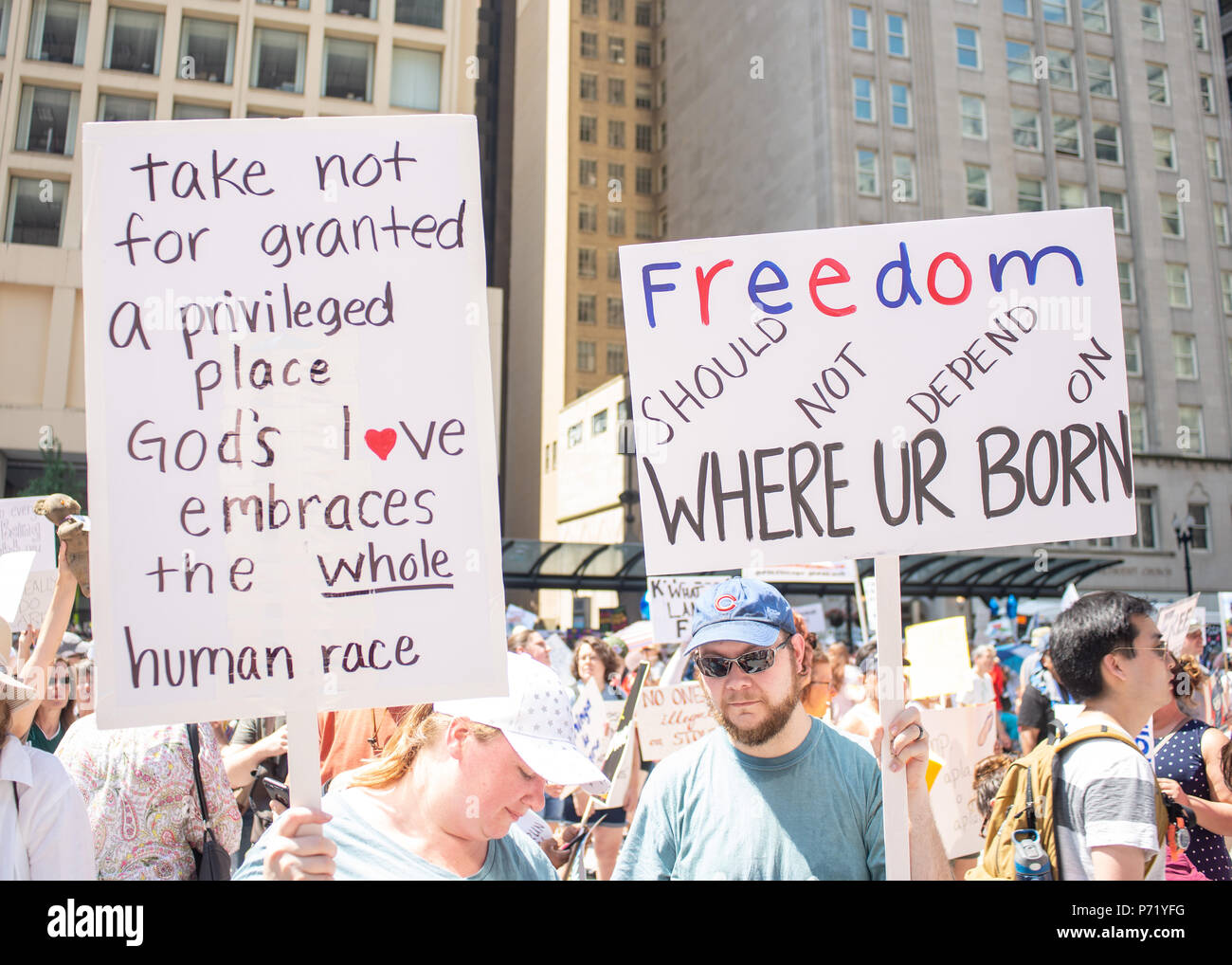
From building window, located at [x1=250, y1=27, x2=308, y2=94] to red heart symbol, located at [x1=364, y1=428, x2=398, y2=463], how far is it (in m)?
37.7

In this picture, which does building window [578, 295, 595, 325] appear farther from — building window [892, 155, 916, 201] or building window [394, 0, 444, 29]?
building window [394, 0, 444, 29]

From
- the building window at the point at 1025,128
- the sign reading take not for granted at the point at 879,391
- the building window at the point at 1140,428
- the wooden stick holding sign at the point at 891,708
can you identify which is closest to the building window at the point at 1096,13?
the building window at the point at 1025,128

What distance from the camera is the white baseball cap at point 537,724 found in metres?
2.36

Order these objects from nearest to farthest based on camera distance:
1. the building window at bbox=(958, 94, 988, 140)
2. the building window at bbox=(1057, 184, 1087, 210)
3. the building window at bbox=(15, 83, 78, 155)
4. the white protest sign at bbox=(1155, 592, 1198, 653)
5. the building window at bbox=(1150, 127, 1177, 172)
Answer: the white protest sign at bbox=(1155, 592, 1198, 653) < the building window at bbox=(15, 83, 78, 155) < the building window at bbox=(958, 94, 988, 140) < the building window at bbox=(1057, 184, 1087, 210) < the building window at bbox=(1150, 127, 1177, 172)

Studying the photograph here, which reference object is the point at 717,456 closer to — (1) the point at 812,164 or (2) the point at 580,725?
(2) the point at 580,725

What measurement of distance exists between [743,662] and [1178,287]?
49588mm

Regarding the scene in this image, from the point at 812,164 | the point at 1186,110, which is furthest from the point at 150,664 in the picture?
the point at 1186,110

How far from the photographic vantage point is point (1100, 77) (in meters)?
47.0

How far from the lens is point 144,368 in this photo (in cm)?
220

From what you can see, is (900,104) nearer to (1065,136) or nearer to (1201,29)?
(1065,136)

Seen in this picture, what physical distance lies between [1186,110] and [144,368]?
180 feet

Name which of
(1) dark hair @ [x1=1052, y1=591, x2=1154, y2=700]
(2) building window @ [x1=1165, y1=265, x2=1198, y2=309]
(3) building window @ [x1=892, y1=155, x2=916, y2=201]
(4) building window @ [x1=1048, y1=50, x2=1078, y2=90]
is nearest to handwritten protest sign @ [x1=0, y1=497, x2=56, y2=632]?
(1) dark hair @ [x1=1052, y1=591, x2=1154, y2=700]

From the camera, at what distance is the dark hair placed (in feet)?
9.01

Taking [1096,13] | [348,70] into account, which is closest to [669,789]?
[348,70]
